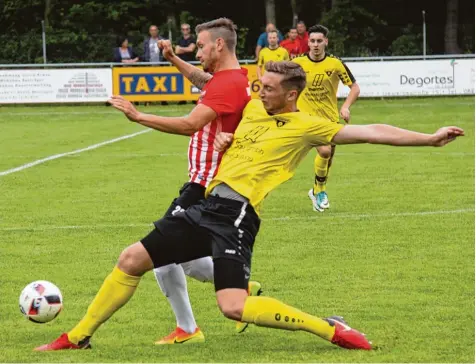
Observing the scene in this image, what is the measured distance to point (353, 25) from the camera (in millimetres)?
45656

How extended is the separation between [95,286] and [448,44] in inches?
1436

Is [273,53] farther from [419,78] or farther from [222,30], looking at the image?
[222,30]

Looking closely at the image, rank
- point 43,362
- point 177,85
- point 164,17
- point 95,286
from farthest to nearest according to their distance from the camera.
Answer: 1. point 164,17
2. point 177,85
3. point 95,286
4. point 43,362

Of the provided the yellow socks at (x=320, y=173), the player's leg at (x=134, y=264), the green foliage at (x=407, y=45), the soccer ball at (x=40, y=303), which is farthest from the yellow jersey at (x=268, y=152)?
the green foliage at (x=407, y=45)

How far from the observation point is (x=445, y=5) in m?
46.8

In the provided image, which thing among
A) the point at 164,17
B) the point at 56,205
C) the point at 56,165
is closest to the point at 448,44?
the point at 164,17

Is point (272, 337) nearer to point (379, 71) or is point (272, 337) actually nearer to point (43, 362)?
point (43, 362)

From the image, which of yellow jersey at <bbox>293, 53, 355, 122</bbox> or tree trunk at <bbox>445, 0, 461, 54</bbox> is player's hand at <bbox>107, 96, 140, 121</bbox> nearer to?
yellow jersey at <bbox>293, 53, 355, 122</bbox>

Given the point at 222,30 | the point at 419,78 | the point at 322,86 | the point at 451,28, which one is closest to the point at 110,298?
the point at 222,30

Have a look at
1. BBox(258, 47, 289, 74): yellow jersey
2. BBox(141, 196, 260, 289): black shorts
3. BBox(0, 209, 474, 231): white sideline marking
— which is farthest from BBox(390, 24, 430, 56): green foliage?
BBox(141, 196, 260, 289): black shorts

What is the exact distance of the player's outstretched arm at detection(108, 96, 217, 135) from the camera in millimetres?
6703

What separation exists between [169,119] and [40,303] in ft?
4.88

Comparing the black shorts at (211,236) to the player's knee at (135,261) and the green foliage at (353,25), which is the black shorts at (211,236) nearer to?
the player's knee at (135,261)

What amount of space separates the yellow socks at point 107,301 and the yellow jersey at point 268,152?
0.78 m
